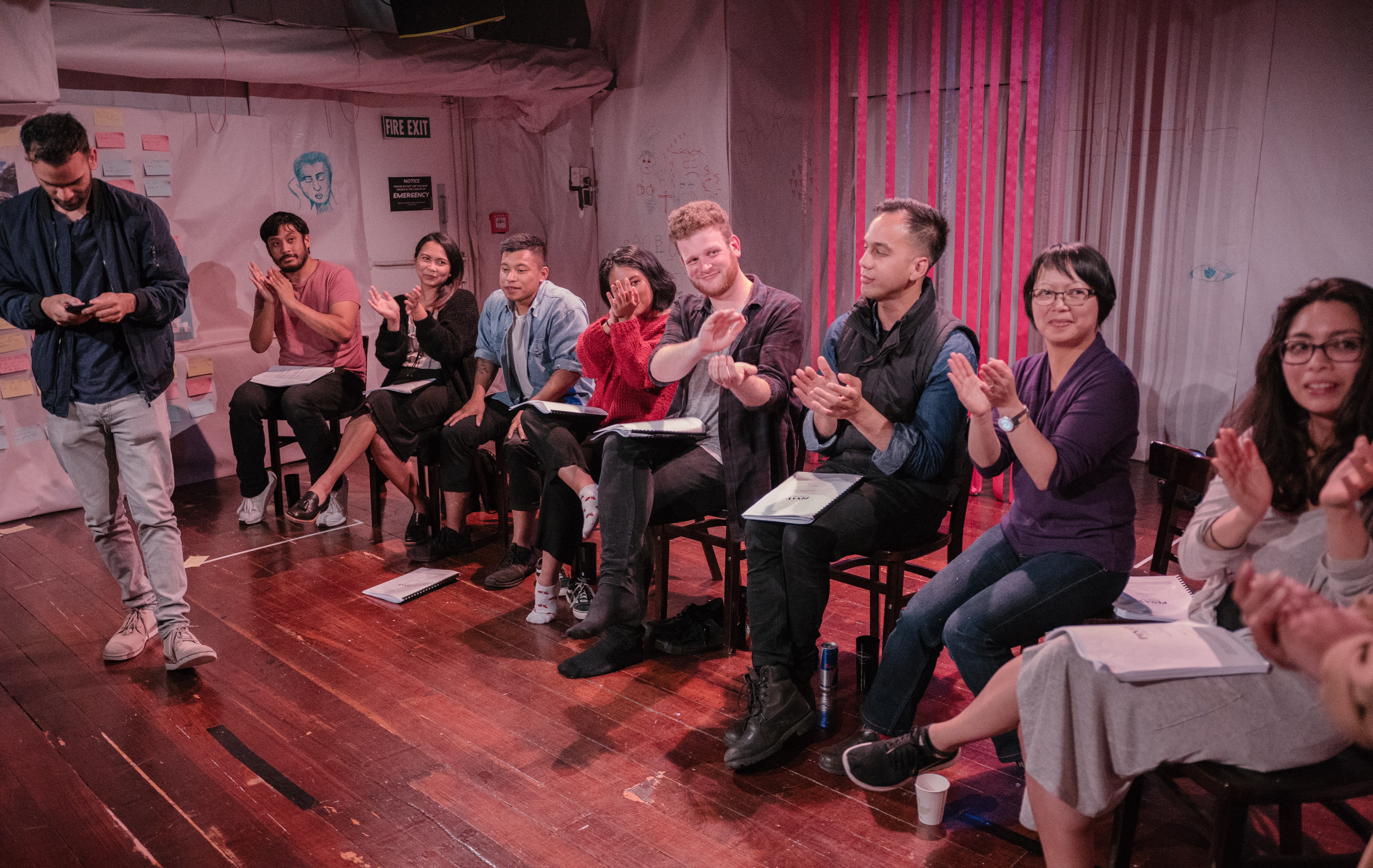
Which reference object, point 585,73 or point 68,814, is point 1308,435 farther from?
point 585,73

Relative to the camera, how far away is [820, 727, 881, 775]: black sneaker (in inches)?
91.0

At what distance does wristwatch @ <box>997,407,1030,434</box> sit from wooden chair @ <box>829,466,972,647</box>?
0.40m

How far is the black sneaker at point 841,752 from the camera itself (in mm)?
2312

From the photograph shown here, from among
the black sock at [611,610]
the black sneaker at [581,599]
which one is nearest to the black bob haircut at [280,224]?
the black sneaker at [581,599]

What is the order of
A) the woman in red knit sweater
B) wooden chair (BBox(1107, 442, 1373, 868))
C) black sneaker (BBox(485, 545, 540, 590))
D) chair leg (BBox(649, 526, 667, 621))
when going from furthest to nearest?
black sneaker (BBox(485, 545, 540, 590)), the woman in red knit sweater, chair leg (BBox(649, 526, 667, 621)), wooden chair (BBox(1107, 442, 1373, 868))

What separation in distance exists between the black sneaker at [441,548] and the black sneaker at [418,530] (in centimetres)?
9

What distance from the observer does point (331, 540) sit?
4.19m

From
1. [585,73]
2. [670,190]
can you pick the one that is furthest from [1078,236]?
[585,73]

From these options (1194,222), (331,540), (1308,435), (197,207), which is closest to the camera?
(1308,435)

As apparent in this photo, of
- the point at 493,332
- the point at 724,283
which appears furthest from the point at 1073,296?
the point at 493,332

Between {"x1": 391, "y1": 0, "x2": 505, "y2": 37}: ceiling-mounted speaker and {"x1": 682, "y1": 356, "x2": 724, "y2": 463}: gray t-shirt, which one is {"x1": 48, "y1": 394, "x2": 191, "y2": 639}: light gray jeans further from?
{"x1": 391, "y1": 0, "x2": 505, "y2": 37}: ceiling-mounted speaker

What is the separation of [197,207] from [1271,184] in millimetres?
5099

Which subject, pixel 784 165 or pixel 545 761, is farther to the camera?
pixel 784 165

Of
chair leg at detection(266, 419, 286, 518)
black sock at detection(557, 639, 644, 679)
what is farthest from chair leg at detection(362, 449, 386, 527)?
black sock at detection(557, 639, 644, 679)
